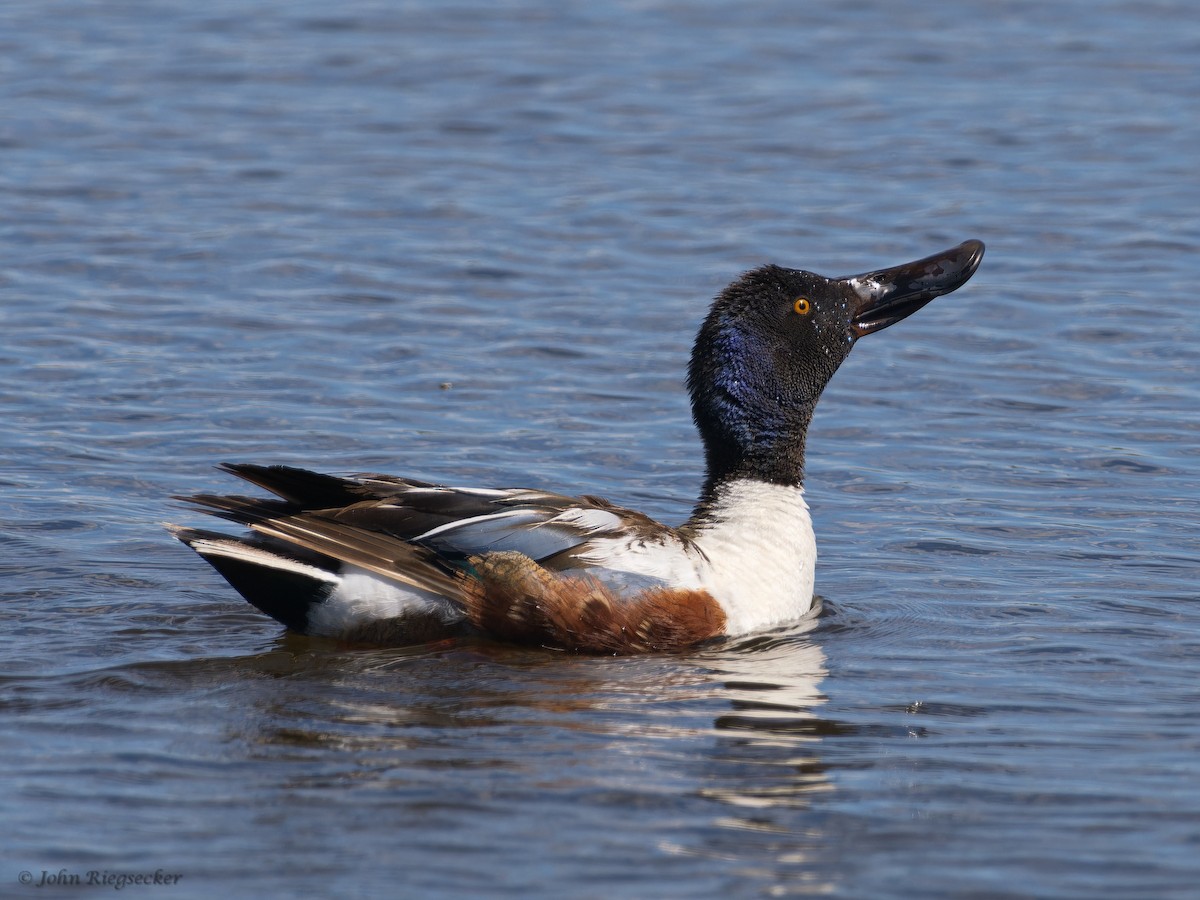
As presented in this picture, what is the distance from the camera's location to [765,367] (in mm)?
7555

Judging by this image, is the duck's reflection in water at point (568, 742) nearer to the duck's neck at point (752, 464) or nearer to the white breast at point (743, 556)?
the white breast at point (743, 556)

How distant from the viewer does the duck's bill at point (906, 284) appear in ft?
26.1

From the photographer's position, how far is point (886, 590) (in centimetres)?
776

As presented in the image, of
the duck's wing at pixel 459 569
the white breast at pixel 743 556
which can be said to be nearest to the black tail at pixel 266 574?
the duck's wing at pixel 459 569

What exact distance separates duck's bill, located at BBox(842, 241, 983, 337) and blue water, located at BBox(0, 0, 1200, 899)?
3.50 ft

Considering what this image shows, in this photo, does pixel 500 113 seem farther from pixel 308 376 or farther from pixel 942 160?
pixel 308 376

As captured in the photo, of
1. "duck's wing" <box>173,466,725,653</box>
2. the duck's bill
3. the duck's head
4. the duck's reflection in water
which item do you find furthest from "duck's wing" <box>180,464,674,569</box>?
the duck's bill

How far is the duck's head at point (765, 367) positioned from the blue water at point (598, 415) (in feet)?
2.36

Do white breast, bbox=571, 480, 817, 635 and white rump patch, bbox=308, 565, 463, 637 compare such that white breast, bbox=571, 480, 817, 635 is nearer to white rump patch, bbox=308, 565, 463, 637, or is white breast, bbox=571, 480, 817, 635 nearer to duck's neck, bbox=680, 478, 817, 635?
duck's neck, bbox=680, 478, 817, 635

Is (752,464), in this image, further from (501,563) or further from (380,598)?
(380,598)

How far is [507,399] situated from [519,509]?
303 centimetres

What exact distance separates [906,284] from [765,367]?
2.80 ft

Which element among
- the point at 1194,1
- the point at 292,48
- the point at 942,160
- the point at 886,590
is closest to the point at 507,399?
the point at 886,590

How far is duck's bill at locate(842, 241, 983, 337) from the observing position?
794cm
